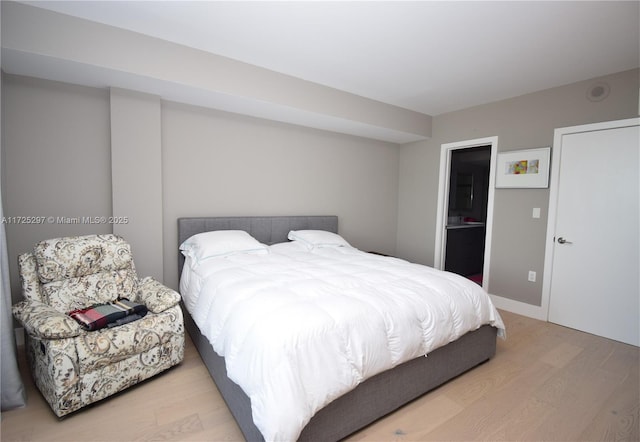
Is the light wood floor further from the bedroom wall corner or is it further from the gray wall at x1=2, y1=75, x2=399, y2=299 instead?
the gray wall at x1=2, y1=75, x2=399, y2=299

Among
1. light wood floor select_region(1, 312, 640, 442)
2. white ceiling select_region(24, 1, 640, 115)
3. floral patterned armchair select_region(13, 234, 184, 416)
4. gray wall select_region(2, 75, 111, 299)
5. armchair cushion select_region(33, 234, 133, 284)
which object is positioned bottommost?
light wood floor select_region(1, 312, 640, 442)

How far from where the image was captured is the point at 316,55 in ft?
8.58

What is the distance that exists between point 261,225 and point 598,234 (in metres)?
3.37

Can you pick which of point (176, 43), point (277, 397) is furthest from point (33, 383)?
point (176, 43)

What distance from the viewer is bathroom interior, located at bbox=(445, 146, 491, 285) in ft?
15.6

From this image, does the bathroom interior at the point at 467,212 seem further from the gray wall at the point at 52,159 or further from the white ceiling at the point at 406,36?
the gray wall at the point at 52,159

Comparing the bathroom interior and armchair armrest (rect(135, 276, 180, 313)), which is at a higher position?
the bathroom interior

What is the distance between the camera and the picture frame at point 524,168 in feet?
10.7

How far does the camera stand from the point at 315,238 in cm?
352

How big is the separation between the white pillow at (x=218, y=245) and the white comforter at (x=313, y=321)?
0.57ft

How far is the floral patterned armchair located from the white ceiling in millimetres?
1685

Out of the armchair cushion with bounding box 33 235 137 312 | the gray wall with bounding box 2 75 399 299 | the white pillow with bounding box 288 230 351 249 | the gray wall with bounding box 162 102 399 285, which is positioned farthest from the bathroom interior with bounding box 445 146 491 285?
the armchair cushion with bounding box 33 235 137 312

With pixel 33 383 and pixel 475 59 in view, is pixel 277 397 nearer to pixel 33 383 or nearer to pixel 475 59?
pixel 33 383

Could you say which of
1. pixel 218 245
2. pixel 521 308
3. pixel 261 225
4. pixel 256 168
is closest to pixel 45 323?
pixel 218 245
